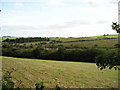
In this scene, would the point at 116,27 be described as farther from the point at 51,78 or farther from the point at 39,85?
the point at 51,78

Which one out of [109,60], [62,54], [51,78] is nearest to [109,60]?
[109,60]

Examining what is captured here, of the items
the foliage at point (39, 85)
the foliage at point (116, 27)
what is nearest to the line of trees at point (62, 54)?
the foliage at point (116, 27)

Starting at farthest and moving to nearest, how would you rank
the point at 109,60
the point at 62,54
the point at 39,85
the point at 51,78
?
the point at 62,54, the point at 51,78, the point at 109,60, the point at 39,85

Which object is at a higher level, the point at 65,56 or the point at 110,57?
the point at 110,57

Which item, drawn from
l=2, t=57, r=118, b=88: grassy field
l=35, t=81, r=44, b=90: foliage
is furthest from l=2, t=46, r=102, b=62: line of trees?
l=35, t=81, r=44, b=90: foliage

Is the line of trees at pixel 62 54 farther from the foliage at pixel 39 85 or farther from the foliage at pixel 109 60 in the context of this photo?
the foliage at pixel 39 85

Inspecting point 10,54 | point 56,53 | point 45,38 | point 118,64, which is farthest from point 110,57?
point 45,38

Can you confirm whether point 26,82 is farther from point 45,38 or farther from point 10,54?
point 45,38

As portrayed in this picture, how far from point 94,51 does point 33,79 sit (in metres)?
51.1

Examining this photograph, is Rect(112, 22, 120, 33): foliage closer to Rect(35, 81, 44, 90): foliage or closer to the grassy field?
Rect(35, 81, 44, 90): foliage

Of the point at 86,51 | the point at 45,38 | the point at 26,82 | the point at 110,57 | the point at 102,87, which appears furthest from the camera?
the point at 45,38

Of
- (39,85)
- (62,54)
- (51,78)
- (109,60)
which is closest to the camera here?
(39,85)

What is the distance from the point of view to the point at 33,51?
7338 cm

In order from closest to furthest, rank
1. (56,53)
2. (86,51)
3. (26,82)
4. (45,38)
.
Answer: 1. (26,82)
2. (86,51)
3. (56,53)
4. (45,38)
